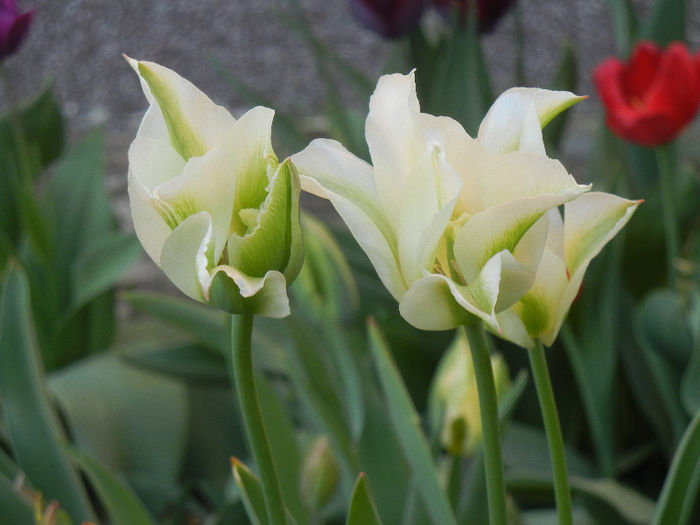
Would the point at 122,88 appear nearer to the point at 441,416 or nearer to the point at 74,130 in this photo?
the point at 74,130

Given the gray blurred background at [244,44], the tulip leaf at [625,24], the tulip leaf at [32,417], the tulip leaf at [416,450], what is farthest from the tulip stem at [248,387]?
the gray blurred background at [244,44]

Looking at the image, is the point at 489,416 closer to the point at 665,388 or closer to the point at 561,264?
the point at 561,264

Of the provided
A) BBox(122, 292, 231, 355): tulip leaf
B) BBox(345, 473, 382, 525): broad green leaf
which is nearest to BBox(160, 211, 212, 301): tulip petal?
BBox(345, 473, 382, 525): broad green leaf

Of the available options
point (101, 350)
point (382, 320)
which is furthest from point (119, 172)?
point (382, 320)

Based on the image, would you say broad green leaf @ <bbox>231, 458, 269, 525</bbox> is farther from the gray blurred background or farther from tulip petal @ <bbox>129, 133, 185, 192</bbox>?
the gray blurred background

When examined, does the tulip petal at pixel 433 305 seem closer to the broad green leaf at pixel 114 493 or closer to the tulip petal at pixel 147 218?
the tulip petal at pixel 147 218
